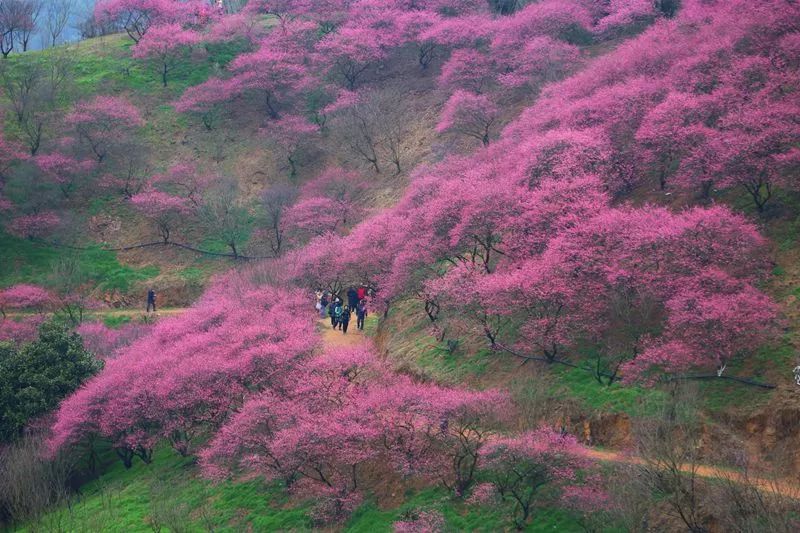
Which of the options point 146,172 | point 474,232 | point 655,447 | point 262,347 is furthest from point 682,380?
point 146,172

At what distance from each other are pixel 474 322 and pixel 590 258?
528cm

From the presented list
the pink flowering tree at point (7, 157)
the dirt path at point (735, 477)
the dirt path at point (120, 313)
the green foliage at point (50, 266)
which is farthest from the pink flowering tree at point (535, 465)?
the pink flowering tree at point (7, 157)

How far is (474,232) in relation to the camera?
2794 cm

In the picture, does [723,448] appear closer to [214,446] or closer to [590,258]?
[590,258]

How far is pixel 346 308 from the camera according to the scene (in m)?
31.3

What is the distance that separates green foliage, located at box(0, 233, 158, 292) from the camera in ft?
140

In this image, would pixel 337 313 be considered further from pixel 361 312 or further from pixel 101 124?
pixel 101 124

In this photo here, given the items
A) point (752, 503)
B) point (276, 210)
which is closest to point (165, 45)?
point (276, 210)

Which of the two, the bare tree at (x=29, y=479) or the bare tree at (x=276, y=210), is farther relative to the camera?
the bare tree at (x=276, y=210)

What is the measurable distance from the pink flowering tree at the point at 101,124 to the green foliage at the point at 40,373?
2324 cm

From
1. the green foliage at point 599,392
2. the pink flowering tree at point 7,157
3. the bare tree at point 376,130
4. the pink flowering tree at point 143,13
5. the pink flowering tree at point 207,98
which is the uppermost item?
the pink flowering tree at point 143,13

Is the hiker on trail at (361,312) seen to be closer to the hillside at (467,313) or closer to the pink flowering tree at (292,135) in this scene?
the hillside at (467,313)

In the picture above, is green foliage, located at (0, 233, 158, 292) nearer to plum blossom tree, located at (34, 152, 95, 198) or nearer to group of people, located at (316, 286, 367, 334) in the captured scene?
plum blossom tree, located at (34, 152, 95, 198)

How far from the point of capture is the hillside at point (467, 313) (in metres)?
19.2
